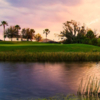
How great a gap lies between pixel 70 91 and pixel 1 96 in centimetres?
365

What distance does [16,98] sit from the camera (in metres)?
7.77

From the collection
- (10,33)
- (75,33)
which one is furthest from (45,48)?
(10,33)

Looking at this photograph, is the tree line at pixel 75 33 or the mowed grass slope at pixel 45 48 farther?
the tree line at pixel 75 33

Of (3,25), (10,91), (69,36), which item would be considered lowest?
(10,91)

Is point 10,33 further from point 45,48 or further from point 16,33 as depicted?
point 45,48

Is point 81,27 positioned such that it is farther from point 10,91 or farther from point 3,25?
point 10,91

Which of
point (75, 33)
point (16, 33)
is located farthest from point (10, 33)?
point (75, 33)

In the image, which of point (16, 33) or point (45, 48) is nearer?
point (45, 48)

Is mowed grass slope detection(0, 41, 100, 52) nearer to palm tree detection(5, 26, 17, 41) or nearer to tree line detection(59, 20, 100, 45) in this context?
tree line detection(59, 20, 100, 45)

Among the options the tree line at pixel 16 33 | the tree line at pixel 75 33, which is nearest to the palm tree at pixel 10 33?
the tree line at pixel 16 33

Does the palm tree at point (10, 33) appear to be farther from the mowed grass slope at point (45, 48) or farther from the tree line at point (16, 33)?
the mowed grass slope at point (45, 48)

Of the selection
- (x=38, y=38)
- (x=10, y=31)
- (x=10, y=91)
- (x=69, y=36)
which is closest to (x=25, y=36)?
(x=10, y=31)

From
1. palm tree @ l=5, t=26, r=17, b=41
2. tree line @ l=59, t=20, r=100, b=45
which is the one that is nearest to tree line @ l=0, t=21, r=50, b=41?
palm tree @ l=5, t=26, r=17, b=41

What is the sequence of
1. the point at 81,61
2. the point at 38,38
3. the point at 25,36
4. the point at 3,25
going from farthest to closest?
1. the point at 38,38
2. the point at 25,36
3. the point at 3,25
4. the point at 81,61
